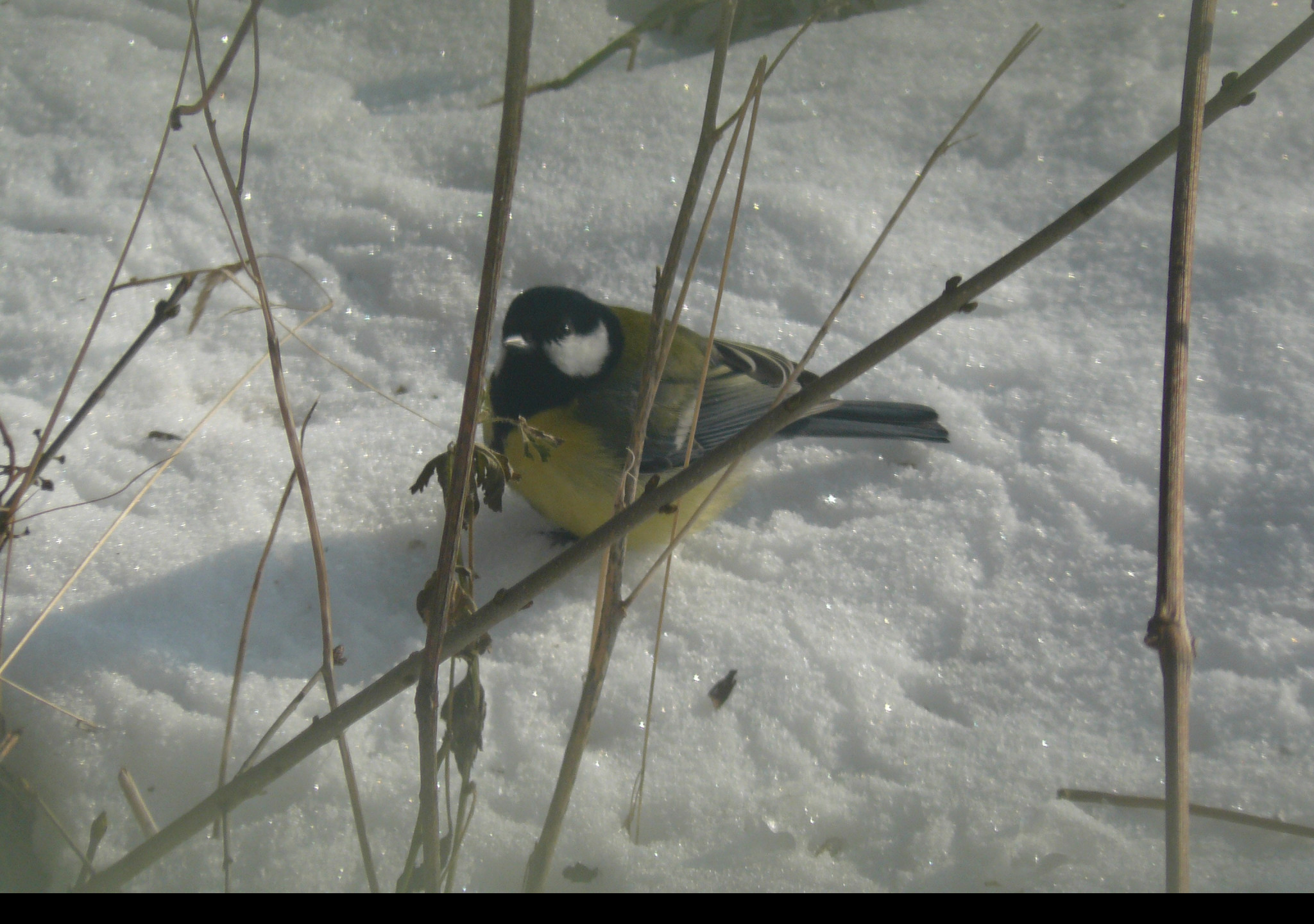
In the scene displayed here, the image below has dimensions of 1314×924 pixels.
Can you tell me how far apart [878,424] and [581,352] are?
96cm

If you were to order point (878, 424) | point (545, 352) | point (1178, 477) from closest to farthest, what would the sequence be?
point (1178, 477) < point (545, 352) < point (878, 424)

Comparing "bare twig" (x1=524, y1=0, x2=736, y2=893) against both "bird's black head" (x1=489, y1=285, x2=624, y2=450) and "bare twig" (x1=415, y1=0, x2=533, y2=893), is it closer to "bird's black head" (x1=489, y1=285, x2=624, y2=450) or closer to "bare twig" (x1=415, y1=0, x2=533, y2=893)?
"bare twig" (x1=415, y1=0, x2=533, y2=893)

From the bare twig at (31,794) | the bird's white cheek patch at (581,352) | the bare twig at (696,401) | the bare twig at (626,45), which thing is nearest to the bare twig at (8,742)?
the bare twig at (31,794)

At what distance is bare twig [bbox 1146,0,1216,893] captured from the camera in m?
0.80

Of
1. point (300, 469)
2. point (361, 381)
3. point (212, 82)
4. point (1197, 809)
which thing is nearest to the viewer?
point (300, 469)

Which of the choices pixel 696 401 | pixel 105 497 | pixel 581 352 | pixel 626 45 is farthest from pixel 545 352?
pixel 626 45

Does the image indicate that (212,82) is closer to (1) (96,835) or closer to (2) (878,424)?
(1) (96,835)

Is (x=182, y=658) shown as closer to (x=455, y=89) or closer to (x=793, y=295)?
(x=793, y=295)

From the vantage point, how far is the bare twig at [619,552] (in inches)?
45.3

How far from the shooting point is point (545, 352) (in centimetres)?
239

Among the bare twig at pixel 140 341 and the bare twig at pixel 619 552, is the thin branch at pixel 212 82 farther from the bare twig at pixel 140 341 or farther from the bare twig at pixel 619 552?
the bare twig at pixel 619 552

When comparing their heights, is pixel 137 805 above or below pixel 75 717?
below

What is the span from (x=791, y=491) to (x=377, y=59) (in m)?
2.97

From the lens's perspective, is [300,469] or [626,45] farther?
[626,45]
